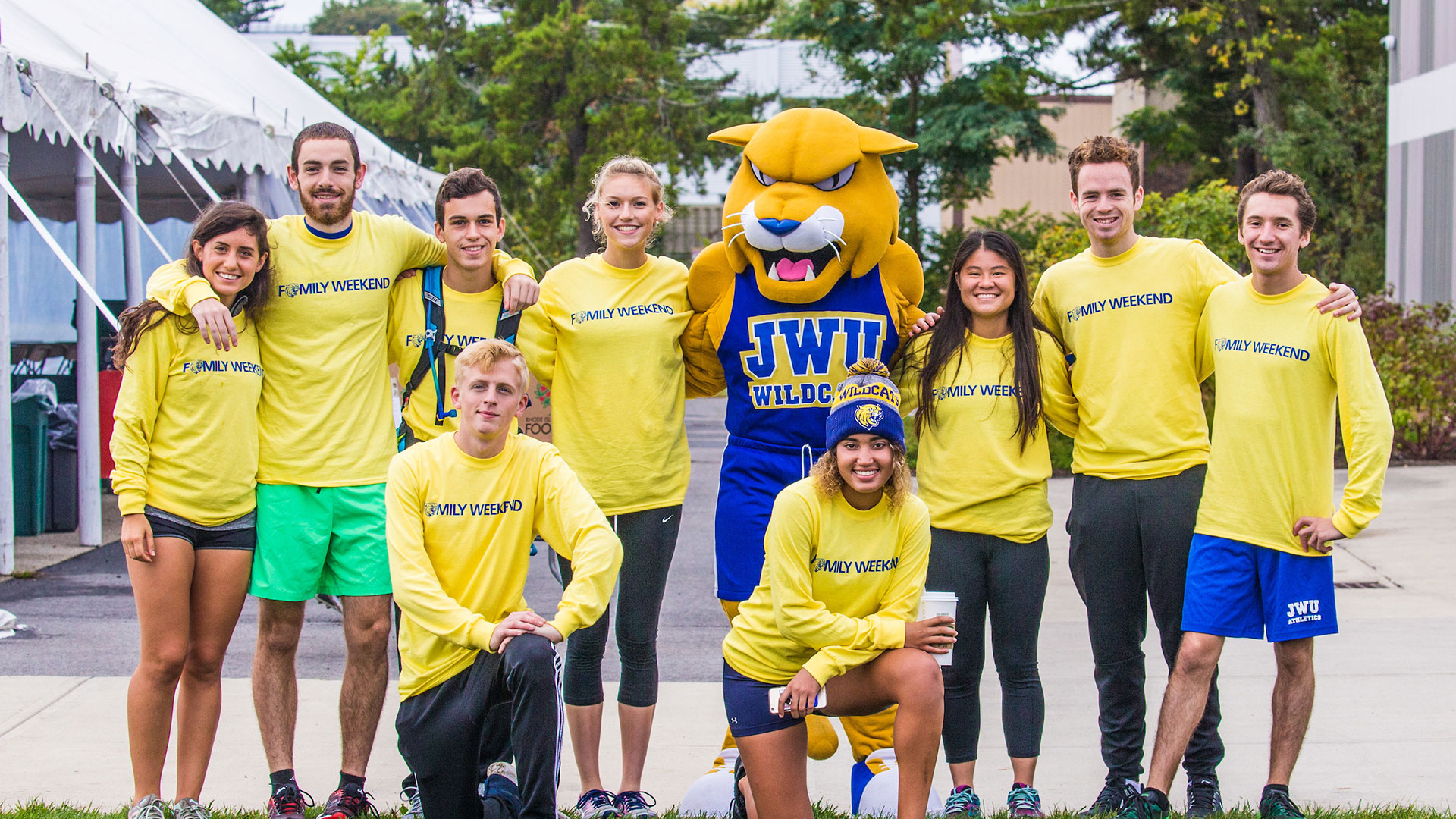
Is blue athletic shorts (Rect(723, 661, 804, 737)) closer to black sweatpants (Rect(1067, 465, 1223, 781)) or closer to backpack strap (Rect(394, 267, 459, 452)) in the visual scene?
black sweatpants (Rect(1067, 465, 1223, 781))

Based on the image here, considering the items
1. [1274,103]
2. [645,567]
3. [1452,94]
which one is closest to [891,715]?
[645,567]

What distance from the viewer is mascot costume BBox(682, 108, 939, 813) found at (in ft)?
13.2

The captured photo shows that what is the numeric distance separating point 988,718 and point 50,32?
6567mm

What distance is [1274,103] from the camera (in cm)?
1869

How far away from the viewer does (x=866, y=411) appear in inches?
139

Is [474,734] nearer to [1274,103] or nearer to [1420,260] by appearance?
[1420,260]

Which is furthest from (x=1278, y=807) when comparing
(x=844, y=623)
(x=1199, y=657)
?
(x=844, y=623)

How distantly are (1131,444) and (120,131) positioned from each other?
627cm

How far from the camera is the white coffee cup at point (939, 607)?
141 inches

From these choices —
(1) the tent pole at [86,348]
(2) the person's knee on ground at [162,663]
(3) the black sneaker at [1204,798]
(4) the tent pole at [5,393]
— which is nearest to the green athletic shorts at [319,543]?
(2) the person's knee on ground at [162,663]

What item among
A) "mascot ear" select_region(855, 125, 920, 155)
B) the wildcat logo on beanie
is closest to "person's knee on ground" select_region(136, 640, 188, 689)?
the wildcat logo on beanie

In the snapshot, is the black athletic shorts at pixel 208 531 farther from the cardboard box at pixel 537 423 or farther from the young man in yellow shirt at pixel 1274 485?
the young man in yellow shirt at pixel 1274 485

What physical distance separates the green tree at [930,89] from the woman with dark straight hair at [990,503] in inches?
635

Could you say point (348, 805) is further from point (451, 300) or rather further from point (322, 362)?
point (451, 300)
